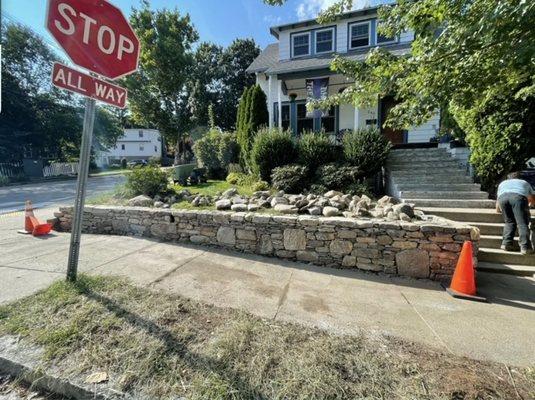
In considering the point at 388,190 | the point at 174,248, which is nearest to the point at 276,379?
the point at 174,248

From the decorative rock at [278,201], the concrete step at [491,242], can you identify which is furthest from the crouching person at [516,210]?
the decorative rock at [278,201]

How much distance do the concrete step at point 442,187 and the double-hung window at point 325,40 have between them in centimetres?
885

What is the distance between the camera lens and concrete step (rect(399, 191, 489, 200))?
602 centimetres

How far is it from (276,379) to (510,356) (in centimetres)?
206

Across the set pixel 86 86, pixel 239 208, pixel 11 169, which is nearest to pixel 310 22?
pixel 239 208

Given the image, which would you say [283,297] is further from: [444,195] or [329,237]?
[444,195]

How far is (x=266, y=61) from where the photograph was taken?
1430 centimetres

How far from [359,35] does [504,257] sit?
11.4 m

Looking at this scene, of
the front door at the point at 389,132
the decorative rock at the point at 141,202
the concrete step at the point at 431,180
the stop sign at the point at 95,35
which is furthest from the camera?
the front door at the point at 389,132

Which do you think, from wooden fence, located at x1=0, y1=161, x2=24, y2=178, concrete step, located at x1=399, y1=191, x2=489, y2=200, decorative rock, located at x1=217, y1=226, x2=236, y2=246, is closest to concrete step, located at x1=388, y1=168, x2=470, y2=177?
concrete step, located at x1=399, y1=191, x2=489, y2=200

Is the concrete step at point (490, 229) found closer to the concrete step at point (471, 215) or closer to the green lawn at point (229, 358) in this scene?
the concrete step at point (471, 215)

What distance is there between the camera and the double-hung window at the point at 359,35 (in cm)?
1196

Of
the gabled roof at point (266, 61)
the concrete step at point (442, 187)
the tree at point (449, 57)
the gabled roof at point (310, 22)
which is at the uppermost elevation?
the gabled roof at point (310, 22)

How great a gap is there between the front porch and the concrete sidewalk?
8106 millimetres
